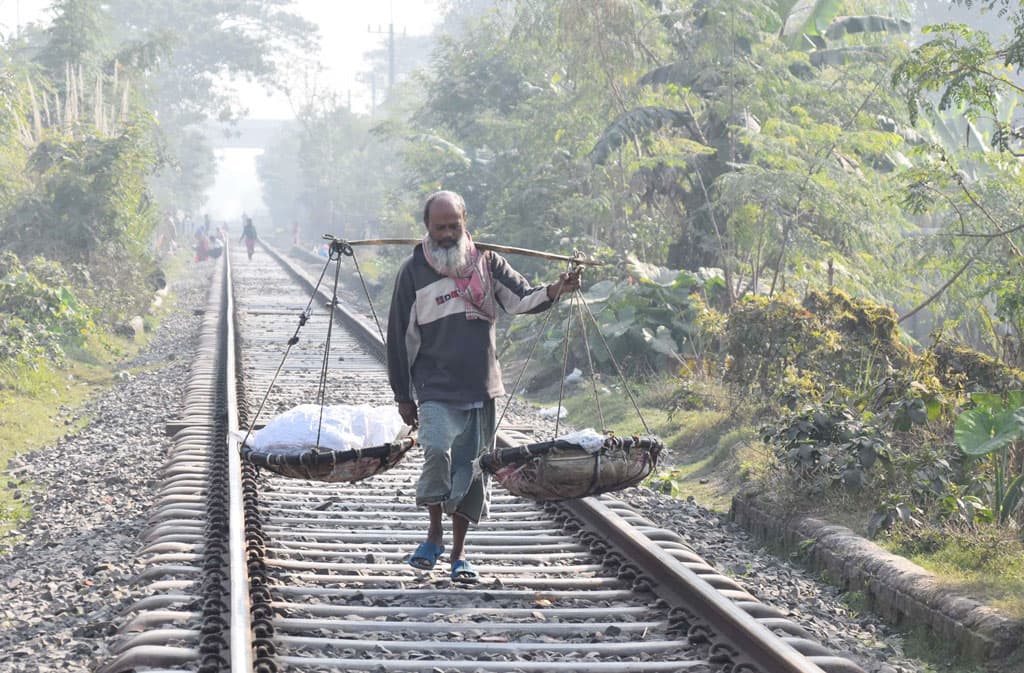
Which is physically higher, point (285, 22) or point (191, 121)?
point (285, 22)

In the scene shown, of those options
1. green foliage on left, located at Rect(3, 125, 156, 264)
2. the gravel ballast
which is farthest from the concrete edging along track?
green foliage on left, located at Rect(3, 125, 156, 264)

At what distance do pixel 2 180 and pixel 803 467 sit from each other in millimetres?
15988

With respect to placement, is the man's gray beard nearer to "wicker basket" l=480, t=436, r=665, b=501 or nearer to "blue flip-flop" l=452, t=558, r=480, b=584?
"wicker basket" l=480, t=436, r=665, b=501

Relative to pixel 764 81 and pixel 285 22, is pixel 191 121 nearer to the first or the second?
pixel 285 22

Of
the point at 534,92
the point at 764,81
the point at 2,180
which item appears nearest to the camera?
the point at 764,81

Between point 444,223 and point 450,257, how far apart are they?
0.16 metres

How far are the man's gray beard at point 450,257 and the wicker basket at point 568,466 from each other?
0.87 m

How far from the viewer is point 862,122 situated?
15664mm

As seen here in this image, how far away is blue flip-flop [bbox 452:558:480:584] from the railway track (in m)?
0.05

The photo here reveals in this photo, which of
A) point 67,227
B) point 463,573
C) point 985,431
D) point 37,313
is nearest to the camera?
point 463,573

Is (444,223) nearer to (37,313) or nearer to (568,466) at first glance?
(568,466)

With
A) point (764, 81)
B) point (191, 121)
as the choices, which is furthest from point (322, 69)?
point (764, 81)

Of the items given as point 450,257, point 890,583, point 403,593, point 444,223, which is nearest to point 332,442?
point 403,593

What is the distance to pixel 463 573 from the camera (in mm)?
6301
